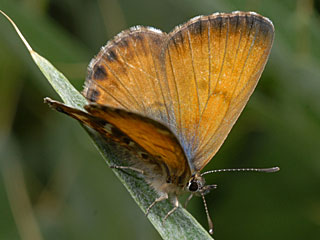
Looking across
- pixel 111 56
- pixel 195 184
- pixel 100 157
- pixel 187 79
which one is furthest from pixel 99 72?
pixel 100 157

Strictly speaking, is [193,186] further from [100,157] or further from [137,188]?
[100,157]

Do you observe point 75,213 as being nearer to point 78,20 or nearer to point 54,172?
point 54,172

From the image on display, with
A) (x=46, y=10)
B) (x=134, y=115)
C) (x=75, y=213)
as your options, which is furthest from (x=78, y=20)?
(x=134, y=115)

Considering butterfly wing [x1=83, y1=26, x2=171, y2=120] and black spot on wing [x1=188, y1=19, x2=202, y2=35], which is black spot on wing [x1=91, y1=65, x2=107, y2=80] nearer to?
butterfly wing [x1=83, y1=26, x2=171, y2=120]

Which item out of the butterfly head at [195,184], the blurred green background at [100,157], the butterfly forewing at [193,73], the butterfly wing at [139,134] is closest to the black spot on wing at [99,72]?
the butterfly forewing at [193,73]

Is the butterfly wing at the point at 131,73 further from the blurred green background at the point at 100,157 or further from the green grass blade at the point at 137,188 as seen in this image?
the blurred green background at the point at 100,157

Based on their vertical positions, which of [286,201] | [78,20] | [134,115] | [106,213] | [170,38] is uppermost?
[78,20]
